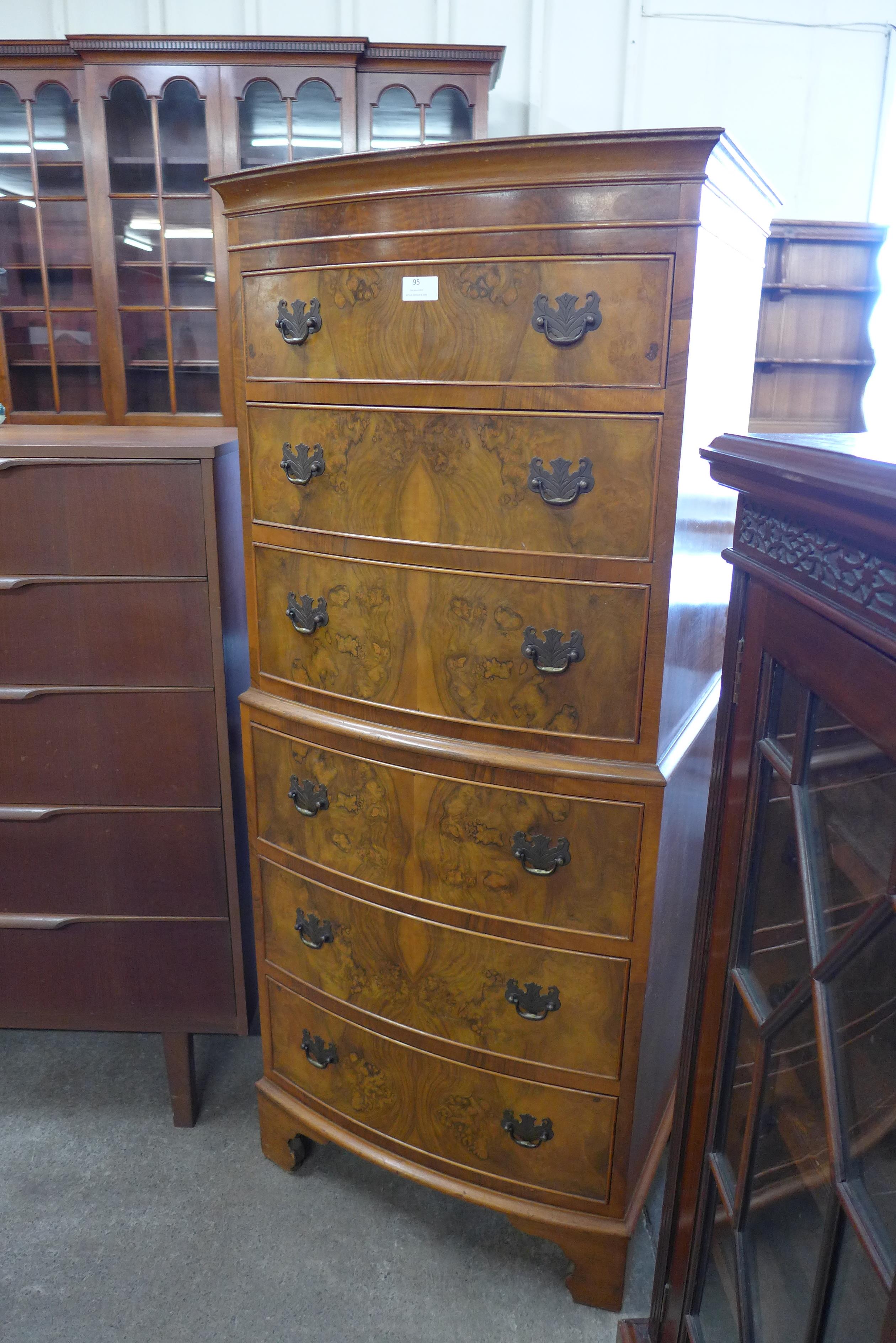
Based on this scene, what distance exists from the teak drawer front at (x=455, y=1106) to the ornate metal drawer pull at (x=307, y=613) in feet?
2.45

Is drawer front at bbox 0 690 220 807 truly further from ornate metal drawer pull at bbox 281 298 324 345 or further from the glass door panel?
the glass door panel

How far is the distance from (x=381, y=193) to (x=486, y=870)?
102 cm

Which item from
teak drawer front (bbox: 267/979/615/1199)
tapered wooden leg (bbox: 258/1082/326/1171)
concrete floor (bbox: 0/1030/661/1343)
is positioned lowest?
concrete floor (bbox: 0/1030/661/1343)

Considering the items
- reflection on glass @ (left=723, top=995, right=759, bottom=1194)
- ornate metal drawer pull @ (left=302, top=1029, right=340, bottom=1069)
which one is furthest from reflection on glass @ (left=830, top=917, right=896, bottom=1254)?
ornate metal drawer pull @ (left=302, top=1029, right=340, bottom=1069)

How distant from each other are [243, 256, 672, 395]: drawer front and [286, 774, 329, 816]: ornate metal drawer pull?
687 mm

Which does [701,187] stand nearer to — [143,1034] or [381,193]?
[381,193]

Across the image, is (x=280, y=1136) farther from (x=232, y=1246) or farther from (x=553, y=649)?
(x=553, y=649)

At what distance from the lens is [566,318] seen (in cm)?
124

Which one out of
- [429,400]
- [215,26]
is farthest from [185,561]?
[215,26]

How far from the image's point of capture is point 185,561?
173 cm

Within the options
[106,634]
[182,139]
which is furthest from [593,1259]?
[182,139]

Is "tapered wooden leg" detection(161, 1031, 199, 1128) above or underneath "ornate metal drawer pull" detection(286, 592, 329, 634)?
underneath

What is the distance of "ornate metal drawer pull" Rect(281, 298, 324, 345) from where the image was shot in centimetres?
143

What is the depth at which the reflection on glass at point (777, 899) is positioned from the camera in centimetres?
80
